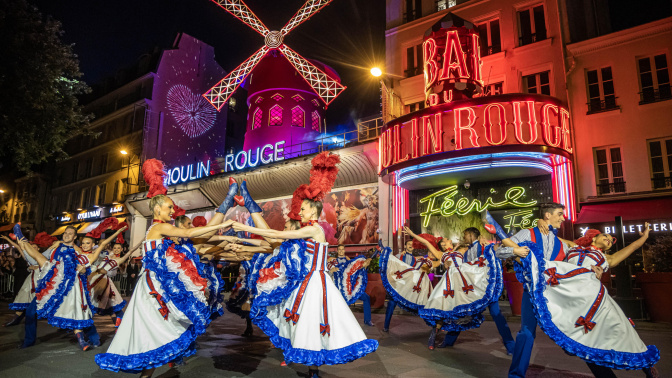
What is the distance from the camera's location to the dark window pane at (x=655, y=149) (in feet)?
43.8

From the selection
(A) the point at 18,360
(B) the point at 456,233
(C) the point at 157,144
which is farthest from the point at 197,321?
(C) the point at 157,144

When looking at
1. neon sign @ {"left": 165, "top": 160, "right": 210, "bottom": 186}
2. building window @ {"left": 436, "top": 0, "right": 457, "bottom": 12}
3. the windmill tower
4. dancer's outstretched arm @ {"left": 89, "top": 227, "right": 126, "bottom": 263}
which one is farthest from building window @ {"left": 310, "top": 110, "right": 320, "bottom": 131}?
dancer's outstretched arm @ {"left": 89, "top": 227, "right": 126, "bottom": 263}

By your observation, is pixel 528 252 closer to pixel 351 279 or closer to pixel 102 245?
pixel 351 279

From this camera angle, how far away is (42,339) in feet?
24.0

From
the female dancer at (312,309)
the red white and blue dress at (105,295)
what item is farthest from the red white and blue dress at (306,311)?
the red white and blue dress at (105,295)

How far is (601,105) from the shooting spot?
46.9ft

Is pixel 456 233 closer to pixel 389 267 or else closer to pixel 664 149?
pixel 664 149

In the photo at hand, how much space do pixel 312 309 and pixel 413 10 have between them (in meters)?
17.9

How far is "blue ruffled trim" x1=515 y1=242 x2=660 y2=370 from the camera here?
3787mm

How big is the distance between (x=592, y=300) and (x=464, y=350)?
2754 mm

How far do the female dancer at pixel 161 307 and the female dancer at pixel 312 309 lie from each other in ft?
2.16

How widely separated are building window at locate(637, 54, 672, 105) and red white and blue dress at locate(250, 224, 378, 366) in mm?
14095

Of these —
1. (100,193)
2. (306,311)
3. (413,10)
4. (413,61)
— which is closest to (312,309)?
(306,311)

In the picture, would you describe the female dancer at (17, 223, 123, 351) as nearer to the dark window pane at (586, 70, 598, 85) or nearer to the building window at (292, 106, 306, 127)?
the dark window pane at (586, 70, 598, 85)
